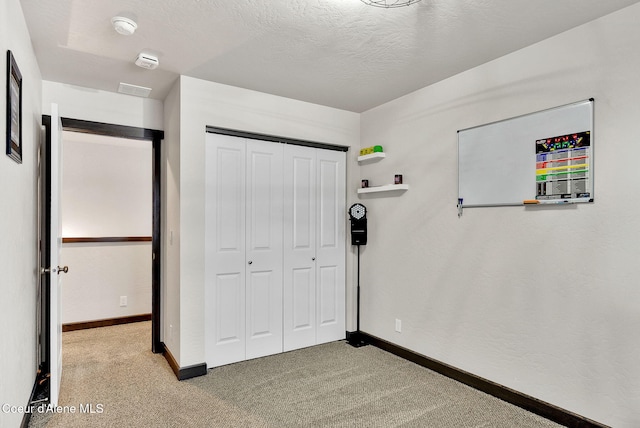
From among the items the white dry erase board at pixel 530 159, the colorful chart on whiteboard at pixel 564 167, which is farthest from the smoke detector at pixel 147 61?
the colorful chart on whiteboard at pixel 564 167

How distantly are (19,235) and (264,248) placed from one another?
1.89m

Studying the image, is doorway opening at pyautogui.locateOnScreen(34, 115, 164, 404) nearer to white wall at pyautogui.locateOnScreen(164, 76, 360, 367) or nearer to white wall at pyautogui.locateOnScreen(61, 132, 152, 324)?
white wall at pyautogui.locateOnScreen(164, 76, 360, 367)

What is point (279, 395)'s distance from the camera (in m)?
2.77

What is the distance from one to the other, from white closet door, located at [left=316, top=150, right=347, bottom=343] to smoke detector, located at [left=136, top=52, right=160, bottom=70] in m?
1.74

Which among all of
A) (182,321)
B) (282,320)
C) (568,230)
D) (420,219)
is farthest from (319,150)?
(568,230)

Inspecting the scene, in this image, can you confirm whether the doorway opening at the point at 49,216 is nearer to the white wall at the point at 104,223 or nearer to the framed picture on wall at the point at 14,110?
the framed picture on wall at the point at 14,110

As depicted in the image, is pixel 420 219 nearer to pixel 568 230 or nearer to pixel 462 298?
pixel 462 298

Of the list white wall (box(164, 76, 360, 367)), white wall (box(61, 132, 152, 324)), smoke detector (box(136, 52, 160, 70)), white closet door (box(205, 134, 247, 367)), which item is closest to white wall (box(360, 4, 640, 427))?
white closet door (box(205, 134, 247, 367))

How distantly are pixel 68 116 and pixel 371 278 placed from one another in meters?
3.16

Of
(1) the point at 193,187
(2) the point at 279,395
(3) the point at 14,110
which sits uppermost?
(3) the point at 14,110

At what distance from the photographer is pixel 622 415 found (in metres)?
2.12

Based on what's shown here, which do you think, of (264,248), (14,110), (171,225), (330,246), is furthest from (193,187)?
(330,246)

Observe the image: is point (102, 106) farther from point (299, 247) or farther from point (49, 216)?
point (299, 247)

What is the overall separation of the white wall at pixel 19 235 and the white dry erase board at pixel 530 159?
2895 millimetres
